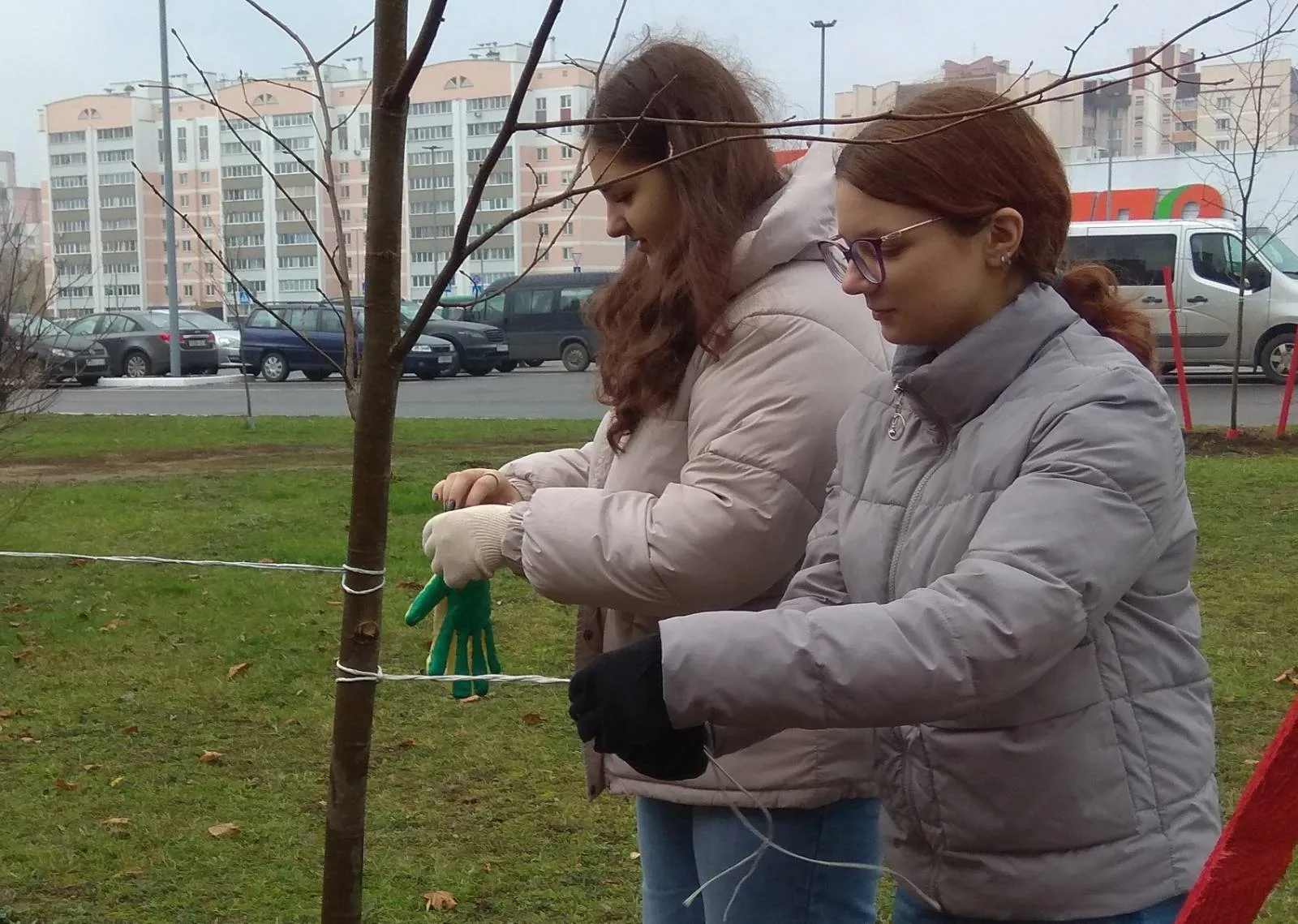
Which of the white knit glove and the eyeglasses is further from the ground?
the eyeglasses

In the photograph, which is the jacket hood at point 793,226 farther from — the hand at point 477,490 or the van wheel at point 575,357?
the van wheel at point 575,357

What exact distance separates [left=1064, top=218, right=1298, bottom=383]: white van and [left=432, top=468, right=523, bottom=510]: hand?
15.6 m

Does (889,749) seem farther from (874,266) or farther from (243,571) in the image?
(243,571)

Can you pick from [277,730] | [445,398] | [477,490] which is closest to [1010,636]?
[477,490]

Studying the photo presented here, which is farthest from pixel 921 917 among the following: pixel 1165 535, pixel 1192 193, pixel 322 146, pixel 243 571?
pixel 1192 193

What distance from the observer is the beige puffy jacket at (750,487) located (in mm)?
1767

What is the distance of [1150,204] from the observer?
29703 millimetres

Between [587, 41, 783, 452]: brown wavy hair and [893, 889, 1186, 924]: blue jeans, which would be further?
[587, 41, 783, 452]: brown wavy hair

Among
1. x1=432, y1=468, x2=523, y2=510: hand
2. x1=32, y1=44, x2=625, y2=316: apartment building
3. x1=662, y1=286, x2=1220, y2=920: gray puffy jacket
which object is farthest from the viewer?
x1=32, y1=44, x2=625, y2=316: apartment building

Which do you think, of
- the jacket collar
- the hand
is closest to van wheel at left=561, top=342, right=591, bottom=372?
the hand

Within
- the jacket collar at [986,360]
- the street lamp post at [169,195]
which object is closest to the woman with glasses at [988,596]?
the jacket collar at [986,360]

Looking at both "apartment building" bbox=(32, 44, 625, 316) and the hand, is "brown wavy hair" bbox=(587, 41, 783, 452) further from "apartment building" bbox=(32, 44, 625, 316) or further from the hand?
"apartment building" bbox=(32, 44, 625, 316)

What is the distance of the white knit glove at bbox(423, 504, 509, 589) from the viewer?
2018mm

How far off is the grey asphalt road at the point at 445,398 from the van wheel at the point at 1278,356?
21 centimetres
